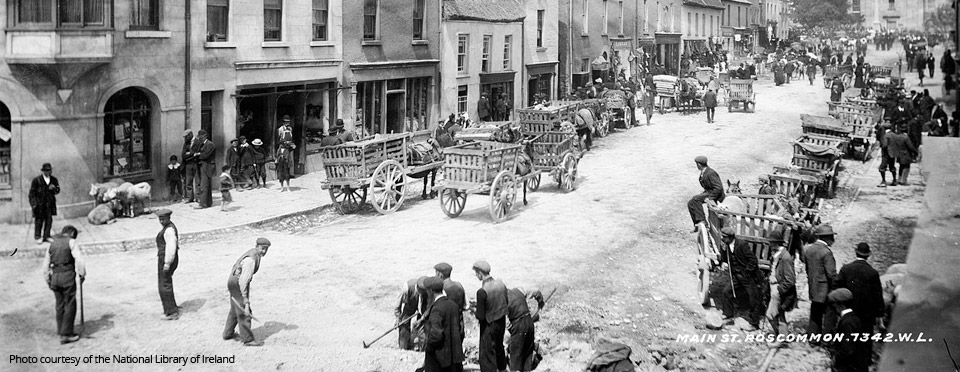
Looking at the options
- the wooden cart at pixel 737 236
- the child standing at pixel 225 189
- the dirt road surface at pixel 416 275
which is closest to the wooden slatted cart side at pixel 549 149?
the dirt road surface at pixel 416 275

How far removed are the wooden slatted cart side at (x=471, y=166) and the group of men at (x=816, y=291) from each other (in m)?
6.06

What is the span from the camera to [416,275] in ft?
45.5

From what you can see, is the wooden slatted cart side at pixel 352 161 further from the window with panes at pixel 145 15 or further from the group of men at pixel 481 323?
the group of men at pixel 481 323

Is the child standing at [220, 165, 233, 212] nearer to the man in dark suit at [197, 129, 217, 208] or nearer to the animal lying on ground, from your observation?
the man in dark suit at [197, 129, 217, 208]

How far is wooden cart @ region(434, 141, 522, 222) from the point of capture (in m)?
17.4

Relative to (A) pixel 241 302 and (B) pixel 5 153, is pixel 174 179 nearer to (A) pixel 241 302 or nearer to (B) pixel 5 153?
(B) pixel 5 153

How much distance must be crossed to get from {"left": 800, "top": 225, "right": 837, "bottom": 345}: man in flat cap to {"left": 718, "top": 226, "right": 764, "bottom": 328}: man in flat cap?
2.42 feet

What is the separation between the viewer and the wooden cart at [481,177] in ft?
57.1

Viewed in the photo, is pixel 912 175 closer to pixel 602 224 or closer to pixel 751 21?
pixel 602 224

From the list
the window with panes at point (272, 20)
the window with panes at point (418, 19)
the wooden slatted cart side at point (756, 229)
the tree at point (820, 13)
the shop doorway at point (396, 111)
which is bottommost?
the wooden slatted cart side at point (756, 229)

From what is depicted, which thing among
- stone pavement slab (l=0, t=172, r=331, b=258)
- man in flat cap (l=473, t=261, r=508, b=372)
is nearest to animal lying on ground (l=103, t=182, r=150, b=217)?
stone pavement slab (l=0, t=172, r=331, b=258)

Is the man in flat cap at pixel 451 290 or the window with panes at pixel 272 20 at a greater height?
the window with panes at pixel 272 20

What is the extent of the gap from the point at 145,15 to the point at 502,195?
8784 mm

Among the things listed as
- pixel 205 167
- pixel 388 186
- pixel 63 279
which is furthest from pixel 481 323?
pixel 205 167
